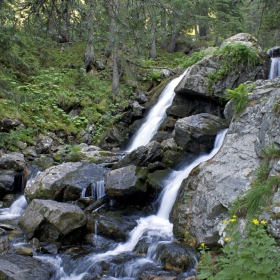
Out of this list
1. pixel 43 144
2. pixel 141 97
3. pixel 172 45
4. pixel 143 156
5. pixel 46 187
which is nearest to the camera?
pixel 46 187

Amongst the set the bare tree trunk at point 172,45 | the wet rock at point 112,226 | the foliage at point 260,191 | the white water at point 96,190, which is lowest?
the wet rock at point 112,226

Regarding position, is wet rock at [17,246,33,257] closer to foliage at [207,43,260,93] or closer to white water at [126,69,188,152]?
white water at [126,69,188,152]

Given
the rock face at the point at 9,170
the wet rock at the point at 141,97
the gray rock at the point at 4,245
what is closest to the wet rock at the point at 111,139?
the wet rock at the point at 141,97

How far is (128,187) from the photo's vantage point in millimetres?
7863

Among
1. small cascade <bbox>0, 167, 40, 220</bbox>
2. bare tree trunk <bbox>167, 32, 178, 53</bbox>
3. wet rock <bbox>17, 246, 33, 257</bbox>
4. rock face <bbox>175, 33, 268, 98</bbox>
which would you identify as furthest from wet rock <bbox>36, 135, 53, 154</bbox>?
bare tree trunk <bbox>167, 32, 178, 53</bbox>

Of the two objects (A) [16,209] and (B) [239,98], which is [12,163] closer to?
(A) [16,209]

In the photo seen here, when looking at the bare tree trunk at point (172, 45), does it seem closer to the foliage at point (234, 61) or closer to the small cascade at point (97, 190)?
the foliage at point (234, 61)

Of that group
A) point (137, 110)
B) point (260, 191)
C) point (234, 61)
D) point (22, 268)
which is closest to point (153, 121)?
point (137, 110)

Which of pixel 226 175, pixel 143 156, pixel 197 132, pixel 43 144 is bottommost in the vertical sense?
pixel 43 144

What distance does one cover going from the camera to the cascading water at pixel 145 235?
5477 millimetres

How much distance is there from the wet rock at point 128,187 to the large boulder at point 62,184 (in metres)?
0.92

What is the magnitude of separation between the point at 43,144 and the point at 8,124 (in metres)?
1.76

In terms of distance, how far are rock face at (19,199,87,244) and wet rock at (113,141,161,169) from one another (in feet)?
10.3

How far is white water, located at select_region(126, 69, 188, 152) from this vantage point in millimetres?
12984
